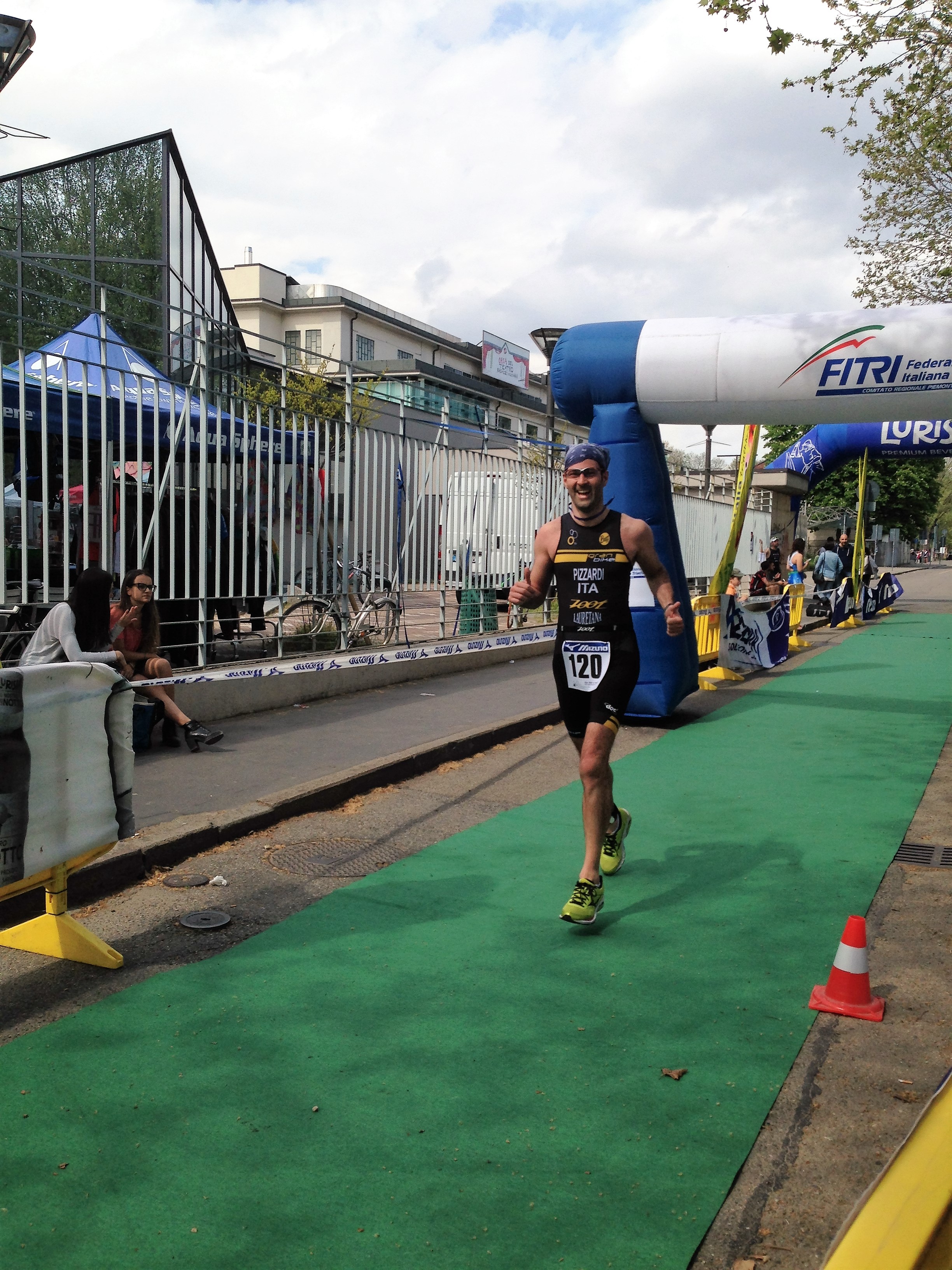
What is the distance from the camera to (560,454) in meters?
16.8

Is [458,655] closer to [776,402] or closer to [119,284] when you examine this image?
[776,402]

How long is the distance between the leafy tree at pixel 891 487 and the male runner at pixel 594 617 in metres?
47.4

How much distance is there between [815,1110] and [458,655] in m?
10.0

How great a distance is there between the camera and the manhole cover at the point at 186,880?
204 inches

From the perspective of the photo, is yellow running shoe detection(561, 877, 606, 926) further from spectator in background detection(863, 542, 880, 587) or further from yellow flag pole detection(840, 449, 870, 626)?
spectator in background detection(863, 542, 880, 587)

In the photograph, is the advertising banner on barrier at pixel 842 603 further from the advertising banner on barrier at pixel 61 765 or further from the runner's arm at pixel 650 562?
the advertising banner on barrier at pixel 61 765

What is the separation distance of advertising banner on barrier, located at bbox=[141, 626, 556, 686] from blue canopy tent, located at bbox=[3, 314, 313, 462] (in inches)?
76.6

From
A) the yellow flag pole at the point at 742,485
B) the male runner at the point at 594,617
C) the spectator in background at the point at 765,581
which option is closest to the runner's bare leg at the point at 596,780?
the male runner at the point at 594,617

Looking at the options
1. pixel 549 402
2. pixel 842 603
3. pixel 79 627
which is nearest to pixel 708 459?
pixel 842 603

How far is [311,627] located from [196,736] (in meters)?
3.05

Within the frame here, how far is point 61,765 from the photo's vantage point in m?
3.97

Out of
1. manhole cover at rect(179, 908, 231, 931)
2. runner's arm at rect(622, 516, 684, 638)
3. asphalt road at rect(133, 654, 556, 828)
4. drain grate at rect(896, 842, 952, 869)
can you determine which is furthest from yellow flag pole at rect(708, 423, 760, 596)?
manhole cover at rect(179, 908, 231, 931)

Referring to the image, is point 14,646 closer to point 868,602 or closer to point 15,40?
point 15,40

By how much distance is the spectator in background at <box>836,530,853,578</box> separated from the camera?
80.4ft
